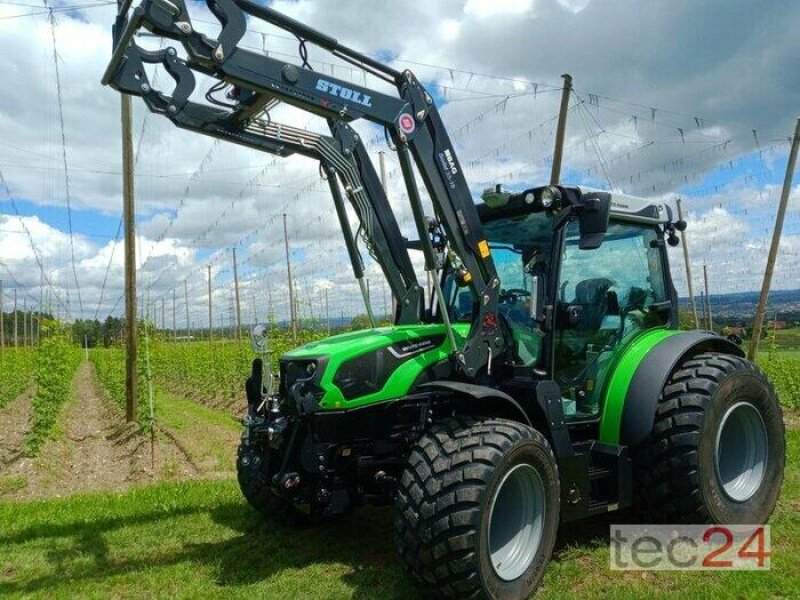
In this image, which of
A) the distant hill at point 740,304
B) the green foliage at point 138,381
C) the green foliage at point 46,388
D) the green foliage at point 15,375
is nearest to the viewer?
the green foliage at point 46,388

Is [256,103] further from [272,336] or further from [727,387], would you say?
[272,336]

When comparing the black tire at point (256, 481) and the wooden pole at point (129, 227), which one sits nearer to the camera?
the black tire at point (256, 481)

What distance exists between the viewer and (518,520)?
13.9 feet

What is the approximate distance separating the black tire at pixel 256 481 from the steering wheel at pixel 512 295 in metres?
2.09

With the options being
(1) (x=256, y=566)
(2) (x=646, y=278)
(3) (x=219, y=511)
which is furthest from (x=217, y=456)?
(2) (x=646, y=278)

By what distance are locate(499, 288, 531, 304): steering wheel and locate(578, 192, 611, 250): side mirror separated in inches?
27.3

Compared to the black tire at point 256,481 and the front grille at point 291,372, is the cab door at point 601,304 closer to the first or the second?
the front grille at point 291,372

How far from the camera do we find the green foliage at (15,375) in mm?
17997

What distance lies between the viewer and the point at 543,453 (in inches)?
165

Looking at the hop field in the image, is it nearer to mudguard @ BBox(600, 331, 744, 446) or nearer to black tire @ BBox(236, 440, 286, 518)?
black tire @ BBox(236, 440, 286, 518)

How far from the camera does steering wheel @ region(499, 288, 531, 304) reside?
5.18 m

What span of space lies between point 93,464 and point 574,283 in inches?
328

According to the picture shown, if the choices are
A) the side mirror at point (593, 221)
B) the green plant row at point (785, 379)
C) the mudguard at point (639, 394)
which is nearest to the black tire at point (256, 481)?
the mudguard at point (639, 394)

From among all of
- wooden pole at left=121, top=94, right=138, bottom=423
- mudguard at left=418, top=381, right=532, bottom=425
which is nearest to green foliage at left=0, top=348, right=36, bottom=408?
wooden pole at left=121, top=94, right=138, bottom=423
